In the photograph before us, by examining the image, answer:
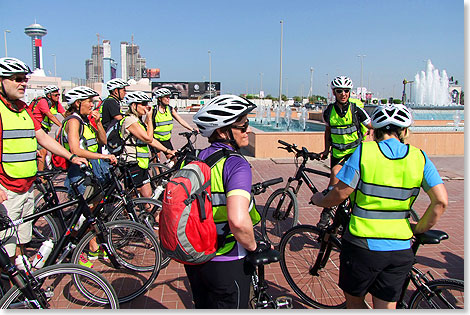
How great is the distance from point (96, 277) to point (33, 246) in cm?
174

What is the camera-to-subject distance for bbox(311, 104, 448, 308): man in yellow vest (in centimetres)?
241

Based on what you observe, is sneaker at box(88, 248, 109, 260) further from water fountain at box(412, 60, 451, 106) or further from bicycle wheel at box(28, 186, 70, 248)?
water fountain at box(412, 60, 451, 106)

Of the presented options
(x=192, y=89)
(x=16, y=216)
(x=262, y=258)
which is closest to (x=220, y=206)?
(x=262, y=258)

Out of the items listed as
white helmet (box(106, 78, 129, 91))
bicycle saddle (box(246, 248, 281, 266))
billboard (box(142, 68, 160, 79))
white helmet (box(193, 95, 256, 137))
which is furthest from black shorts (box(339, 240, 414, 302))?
billboard (box(142, 68, 160, 79))

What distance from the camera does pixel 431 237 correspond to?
2625 mm

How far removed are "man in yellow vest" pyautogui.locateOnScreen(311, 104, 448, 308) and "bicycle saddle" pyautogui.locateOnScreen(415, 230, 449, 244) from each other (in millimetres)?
132

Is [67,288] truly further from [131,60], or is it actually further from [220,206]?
[131,60]

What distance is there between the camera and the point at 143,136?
208 inches

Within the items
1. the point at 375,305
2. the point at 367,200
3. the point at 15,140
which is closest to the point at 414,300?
the point at 375,305

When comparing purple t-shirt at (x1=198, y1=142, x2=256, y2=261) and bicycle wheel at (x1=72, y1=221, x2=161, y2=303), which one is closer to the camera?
purple t-shirt at (x1=198, y1=142, x2=256, y2=261)

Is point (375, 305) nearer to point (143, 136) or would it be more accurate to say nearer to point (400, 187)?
point (400, 187)

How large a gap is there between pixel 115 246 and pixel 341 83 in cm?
349

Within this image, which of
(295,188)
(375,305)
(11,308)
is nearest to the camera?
(375,305)

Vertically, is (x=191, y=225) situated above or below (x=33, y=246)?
above
